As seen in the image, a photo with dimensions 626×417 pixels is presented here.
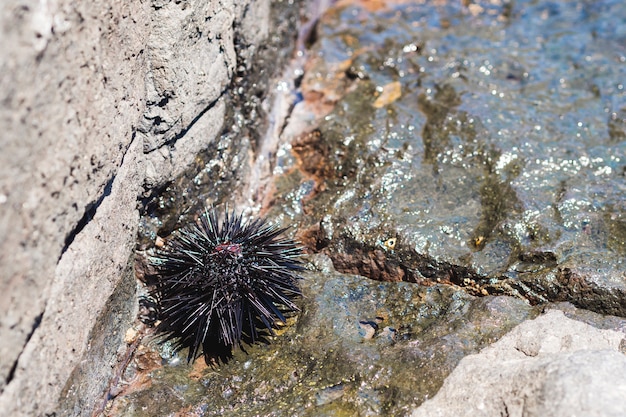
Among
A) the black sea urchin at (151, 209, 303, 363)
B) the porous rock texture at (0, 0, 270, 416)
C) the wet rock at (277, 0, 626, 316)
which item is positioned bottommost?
the wet rock at (277, 0, 626, 316)

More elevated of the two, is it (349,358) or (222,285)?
(222,285)

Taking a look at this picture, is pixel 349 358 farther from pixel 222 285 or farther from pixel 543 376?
pixel 543 376

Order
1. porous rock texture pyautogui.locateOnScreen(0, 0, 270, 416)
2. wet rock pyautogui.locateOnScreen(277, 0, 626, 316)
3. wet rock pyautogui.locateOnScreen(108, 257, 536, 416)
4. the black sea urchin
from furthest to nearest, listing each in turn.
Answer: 1. wet rock pyautogui.locateOnScreen(277, 0, 626, 316)
2. the black sea urchin
3. wet rock pyautogui.locateOnScreen(108, 257, 536, 416)
4. porous rock texture pyautogui.locateOnScreen(0, 0, 270, 416)

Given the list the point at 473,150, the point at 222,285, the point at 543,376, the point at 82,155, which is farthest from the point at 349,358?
the point at 473,150

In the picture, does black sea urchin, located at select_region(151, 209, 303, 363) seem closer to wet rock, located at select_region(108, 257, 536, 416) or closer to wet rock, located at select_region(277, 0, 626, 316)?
wet rock, located at select_region(108, 257, 536, 416)

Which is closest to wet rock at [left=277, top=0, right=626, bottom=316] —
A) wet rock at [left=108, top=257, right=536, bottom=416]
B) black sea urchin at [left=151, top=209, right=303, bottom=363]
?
wet rock at [left=108, top=257, right=536, bottom=416]

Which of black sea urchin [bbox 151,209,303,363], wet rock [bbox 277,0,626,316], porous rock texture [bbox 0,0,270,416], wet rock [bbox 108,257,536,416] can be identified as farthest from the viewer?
wet rock [bbox 277,0,626,316]

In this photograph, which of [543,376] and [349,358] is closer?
[543,376]
